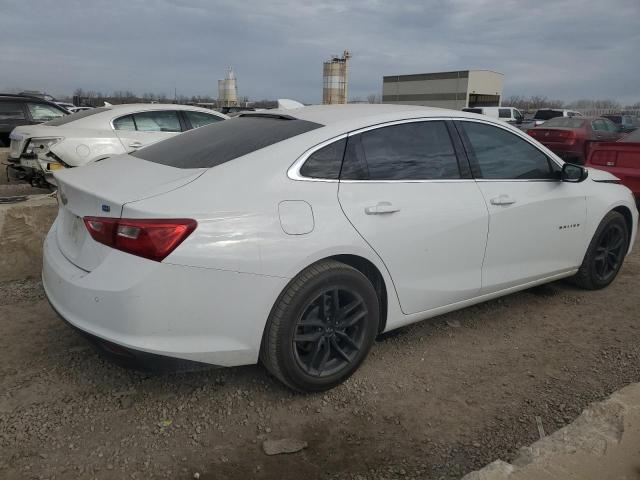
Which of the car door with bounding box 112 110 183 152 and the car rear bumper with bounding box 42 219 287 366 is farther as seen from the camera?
the car door with bounding box 112 110 183 152

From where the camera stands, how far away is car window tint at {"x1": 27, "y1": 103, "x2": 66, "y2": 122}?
10930 millimetres

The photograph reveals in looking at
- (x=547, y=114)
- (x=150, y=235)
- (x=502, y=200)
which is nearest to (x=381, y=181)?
(x=502, y=200)

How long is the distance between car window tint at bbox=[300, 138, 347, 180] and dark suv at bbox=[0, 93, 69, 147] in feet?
31.1

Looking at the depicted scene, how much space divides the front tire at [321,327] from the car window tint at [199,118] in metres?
6.12

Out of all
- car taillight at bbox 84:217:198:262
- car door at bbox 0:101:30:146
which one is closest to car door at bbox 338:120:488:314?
car taillight at bbox 84:217:198:262

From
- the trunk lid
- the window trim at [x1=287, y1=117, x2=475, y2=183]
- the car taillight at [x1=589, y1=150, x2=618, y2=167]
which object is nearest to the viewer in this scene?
the trunk lid

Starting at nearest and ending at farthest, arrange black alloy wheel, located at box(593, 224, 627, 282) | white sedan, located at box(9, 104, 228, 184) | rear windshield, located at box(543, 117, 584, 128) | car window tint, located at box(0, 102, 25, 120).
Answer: black alloy wheel, located at box(593, 224, 627, 282), white sedan, located at box(9, 104, 228, 184), car window tint, located at box(0, 102, 25, 120), rear windshield, located at box(543, 117, 584, 128)

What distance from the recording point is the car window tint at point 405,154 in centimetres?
303

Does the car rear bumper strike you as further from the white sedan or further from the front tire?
the white sedan

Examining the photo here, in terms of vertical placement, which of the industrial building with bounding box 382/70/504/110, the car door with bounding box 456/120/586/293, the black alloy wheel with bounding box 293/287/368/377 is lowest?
the black alloy wheel with bounding box 293/287/368/377

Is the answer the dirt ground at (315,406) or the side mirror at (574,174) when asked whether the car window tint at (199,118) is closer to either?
the dirt ground at (315,406)

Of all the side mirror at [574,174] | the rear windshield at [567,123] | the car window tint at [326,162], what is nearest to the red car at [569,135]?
the rear windshield at [567,123]

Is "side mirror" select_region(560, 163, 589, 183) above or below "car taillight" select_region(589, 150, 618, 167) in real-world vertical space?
above

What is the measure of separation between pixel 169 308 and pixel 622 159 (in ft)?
24.2
